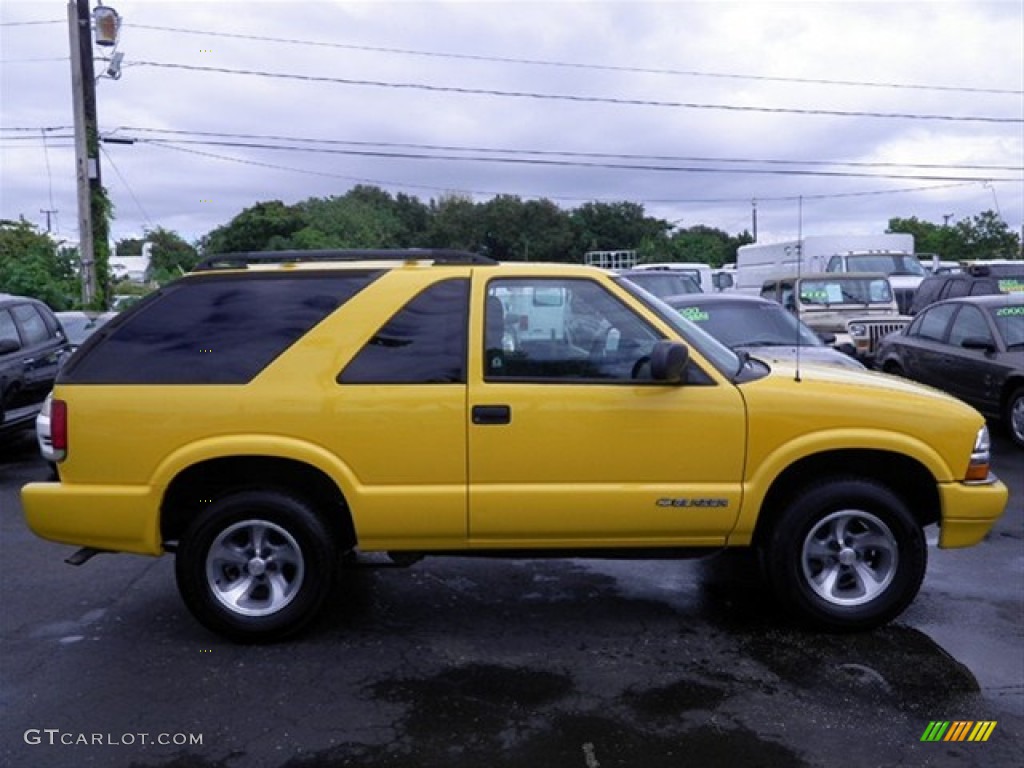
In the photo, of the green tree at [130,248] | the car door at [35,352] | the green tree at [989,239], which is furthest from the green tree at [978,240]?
the green tree at [130,248]

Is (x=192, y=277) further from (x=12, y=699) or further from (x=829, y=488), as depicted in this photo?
(x=829, y=488)

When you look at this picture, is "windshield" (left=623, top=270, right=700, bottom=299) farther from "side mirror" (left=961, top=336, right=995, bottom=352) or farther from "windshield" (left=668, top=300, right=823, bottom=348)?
"side mirror" (left=961, top=336, right=995, bottom=352)

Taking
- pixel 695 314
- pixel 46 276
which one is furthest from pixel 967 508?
pixel 46 276

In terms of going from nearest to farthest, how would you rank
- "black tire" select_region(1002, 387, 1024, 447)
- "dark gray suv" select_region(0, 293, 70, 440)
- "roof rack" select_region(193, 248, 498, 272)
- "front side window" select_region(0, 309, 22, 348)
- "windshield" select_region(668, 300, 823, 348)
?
1. "roof rack" select_region(193, 248, 498, 272)
2. "black tire" select_region(1002, 387, 1024, 447)
3. "dark gray suv" select_region(0, 293, 70, 440)
4. "windshield" select_region(668, 300, 823, 348)
5. "front side window" select_region(0, 309, 22, 348)

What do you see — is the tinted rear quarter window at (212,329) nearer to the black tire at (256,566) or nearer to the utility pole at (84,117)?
the black tire at (256,566)

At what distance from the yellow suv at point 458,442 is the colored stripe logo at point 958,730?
954 mm

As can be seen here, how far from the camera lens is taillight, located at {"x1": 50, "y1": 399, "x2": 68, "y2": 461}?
4648 mm

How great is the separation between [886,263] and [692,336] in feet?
64.8

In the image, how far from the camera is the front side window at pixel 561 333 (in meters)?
4.73

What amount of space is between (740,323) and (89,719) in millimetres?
7824

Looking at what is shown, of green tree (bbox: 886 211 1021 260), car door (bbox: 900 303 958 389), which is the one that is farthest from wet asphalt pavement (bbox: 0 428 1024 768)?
green tree (bbox: 886 211 1021 260)

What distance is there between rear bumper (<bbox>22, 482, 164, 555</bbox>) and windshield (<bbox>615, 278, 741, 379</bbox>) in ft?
8.55

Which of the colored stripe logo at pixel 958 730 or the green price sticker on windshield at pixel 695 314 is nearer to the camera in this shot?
the colored stripe logo at pixel 958 730

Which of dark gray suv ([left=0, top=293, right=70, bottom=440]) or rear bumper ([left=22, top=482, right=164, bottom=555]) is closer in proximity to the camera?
rear bumper ([left=22, top=482, right=164, bottom=555])
